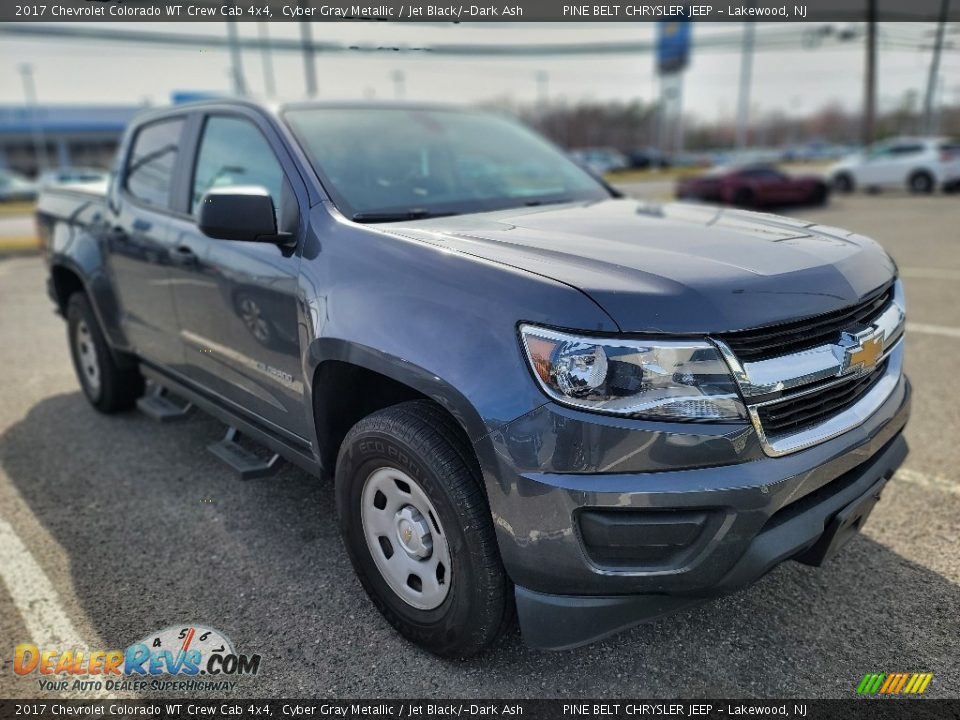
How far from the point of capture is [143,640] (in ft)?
8.27

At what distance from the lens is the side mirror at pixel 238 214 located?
2.54 m

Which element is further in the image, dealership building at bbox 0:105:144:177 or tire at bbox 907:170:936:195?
dealership building at bbox 0:105:144:177

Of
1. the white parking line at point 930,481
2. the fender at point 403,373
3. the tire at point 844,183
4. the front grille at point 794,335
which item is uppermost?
the front grille at point 794,335

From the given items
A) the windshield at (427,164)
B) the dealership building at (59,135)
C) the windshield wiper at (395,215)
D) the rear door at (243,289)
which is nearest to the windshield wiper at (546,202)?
the windshield at (427,164)

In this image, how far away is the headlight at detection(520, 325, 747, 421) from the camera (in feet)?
5.97

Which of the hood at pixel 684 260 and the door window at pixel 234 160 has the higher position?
the door window at pixel 234 160

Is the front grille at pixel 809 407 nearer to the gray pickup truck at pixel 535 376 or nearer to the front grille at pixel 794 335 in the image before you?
the gray pickup truck at pixel 535 376

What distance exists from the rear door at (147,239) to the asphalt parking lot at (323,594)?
2.46 feet

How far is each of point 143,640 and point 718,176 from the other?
2066 cm

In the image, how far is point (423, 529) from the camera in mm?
2248

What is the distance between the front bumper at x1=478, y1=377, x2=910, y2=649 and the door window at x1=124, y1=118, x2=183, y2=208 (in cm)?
Answer: 270

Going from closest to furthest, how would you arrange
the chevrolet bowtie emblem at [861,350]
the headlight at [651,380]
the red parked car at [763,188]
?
the headlight at [651,380], the chevrolet bowtie emblem at [861,350], the red parked car at [763,188]

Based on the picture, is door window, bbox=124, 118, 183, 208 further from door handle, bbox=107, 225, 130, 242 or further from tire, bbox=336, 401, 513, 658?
tire, bbox=336, 401, 513, 658

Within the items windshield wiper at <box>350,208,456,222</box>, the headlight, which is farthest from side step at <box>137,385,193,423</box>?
the headlight
